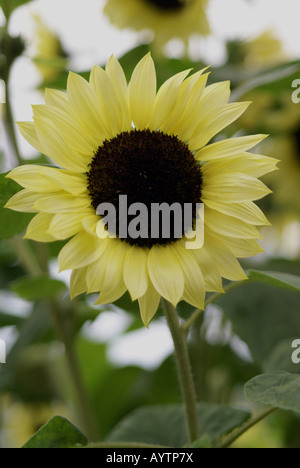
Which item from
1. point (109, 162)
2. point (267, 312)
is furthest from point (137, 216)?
point (267, 312)

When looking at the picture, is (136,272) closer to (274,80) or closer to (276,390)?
(276,390)

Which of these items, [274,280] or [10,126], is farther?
[10,126]

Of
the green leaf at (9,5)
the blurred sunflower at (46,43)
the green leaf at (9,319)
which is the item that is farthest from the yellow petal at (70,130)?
the blurred sunflower at (46,43)

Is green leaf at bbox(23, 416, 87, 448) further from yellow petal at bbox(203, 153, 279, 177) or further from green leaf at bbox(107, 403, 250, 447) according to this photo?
yellow petal at bbox(203, 153, 279, 177)

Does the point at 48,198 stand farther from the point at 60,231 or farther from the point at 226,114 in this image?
the point at 226,114

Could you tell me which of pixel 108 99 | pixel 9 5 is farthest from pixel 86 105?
pixel 9 5

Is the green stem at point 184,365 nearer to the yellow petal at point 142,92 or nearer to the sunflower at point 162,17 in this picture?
the yellow petal at point 142,92
